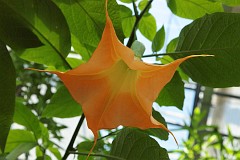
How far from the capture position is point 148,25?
73cm

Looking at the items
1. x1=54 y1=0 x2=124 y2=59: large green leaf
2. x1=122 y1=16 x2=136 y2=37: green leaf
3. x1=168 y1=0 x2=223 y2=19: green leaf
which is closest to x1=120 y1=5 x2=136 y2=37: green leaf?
x1=122 y1=16 x2=136 y2=37: green leaf

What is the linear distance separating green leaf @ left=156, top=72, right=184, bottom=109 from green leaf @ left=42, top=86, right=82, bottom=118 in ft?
0.44

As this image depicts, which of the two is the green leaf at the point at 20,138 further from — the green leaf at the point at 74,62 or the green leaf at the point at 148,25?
the green leaf at the point at 148,25

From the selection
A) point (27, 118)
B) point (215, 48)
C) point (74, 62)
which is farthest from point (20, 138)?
point (215, 48)

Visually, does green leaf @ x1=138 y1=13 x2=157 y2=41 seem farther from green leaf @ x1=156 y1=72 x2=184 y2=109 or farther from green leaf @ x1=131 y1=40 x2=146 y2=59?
green leaf @ x1=131 y1=40 x2=146 y2=59

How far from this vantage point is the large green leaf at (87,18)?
0.45 m

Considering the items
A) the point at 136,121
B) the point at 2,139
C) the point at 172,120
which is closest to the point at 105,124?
the point at 136,121

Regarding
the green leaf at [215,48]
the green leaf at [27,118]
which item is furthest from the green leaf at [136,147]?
the green leaf at [27,118]

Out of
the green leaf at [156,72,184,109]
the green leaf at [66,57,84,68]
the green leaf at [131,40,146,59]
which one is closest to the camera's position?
the green leaf at [131,40,146,59]

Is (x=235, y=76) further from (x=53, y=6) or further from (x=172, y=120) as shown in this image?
(x=172, y=120)

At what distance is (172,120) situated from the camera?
121 inches

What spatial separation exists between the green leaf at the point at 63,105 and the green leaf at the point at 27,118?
0.16 feet

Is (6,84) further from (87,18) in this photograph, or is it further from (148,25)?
(148,25)

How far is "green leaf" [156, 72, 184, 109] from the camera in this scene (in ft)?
1.87
